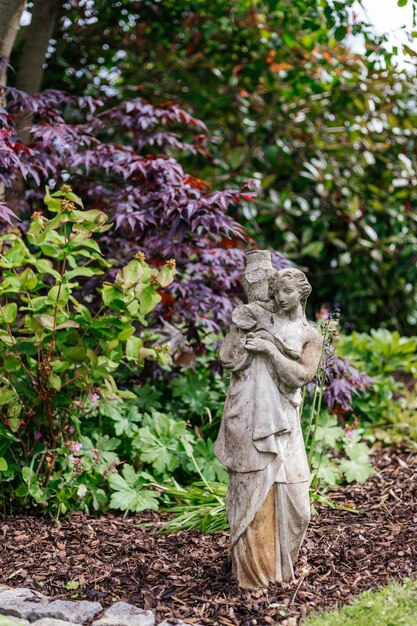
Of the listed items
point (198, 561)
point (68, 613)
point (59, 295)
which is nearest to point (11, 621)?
point (68, 613)

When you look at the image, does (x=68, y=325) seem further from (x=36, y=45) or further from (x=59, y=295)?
(x=36, y=45)

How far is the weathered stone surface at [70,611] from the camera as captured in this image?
11.4 ft

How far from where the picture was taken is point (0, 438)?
4.65 meters

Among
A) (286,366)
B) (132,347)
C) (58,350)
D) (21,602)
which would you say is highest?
(286,366)

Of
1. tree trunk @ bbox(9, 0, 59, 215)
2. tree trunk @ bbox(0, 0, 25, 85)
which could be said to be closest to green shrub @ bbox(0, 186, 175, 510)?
tree trunk @ bbox(0, 0, 25, 85)

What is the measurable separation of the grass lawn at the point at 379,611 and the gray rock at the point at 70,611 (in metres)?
0.97

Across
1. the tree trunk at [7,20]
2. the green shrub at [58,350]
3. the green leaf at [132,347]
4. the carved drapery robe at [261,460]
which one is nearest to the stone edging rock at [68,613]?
the carved drapery robe at [261,460]

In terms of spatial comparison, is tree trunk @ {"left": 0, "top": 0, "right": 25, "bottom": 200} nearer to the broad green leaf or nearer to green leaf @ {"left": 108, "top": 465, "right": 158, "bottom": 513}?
the broad green leaf

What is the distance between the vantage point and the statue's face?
11.8ft

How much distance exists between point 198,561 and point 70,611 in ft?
2.58

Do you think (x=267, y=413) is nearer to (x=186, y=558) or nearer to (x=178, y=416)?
(x=186, y=558)

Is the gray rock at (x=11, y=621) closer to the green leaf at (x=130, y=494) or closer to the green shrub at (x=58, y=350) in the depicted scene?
the green shrub at (x=58, y=350)

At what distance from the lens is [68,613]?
11.4 ft

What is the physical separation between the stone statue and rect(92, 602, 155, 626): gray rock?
47 centimetres
